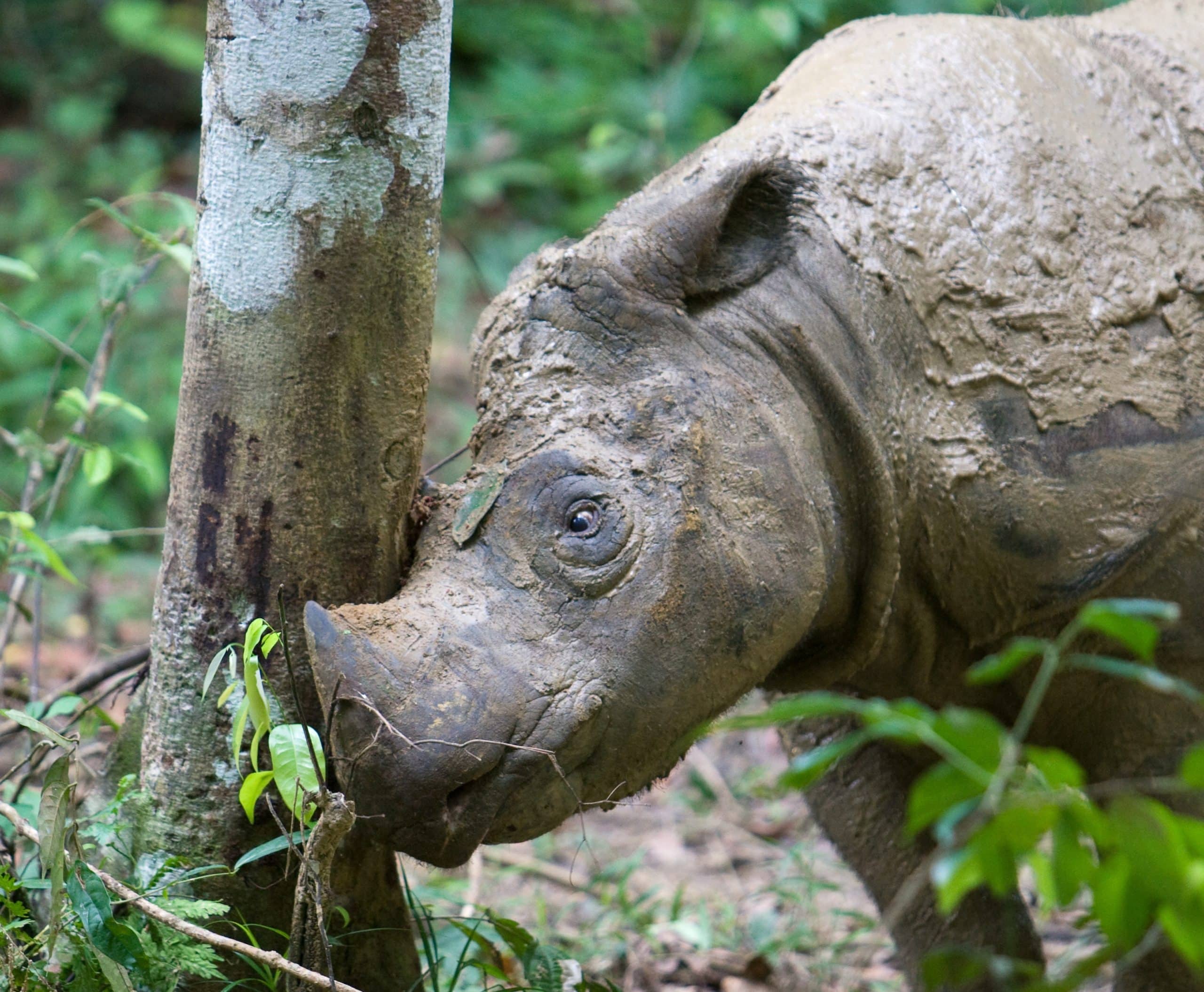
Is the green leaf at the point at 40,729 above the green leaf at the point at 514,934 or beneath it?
above

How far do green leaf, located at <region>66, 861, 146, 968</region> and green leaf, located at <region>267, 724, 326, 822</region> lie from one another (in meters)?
0.34

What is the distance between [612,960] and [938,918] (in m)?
0.95

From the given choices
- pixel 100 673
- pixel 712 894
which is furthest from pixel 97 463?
pixel 712 894

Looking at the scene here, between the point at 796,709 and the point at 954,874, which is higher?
the point at 796,709

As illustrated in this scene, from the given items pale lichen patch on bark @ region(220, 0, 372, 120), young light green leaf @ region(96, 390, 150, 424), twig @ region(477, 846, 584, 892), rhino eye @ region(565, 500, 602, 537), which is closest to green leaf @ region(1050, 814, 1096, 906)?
rhino eye @ region(565, 500, 602, 537)

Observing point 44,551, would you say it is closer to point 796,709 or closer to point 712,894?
point 796,709

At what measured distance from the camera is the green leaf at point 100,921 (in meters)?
2.12

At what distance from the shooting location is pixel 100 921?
213 cm

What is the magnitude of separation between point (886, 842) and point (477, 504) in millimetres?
1595

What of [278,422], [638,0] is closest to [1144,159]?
[278,422]

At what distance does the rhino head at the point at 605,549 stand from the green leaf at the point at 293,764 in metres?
0.11

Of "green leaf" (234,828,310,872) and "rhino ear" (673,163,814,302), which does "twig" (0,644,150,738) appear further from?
"rhino ear" (673,163,814,302)

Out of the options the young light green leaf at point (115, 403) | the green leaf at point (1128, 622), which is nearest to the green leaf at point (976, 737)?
the green leaf at point (1128, 622)

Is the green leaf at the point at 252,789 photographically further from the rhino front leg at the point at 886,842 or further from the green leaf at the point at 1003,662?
the rhino front leg at the point at 886,842
